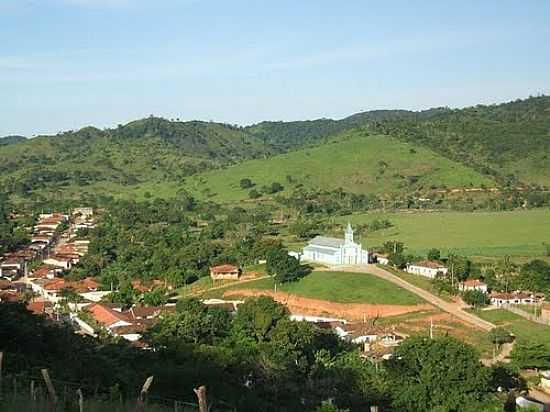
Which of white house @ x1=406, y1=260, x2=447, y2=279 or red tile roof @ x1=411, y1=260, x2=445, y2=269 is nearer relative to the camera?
white house @ x1=406, y1=260, x2=447, y2=279

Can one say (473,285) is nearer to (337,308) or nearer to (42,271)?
(337,308)

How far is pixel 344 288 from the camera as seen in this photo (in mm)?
36938

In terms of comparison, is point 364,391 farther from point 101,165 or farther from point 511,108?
point 511,108

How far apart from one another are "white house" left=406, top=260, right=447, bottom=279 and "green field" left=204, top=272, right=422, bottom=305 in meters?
3.27

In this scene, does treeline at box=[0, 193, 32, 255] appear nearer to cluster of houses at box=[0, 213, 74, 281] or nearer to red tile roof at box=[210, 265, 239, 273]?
cluster of houses at box=[0, 213, 74, 281]

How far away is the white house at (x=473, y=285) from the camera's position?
117 feet

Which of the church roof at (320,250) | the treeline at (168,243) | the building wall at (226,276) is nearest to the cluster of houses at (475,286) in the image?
the church roof at (320,250)

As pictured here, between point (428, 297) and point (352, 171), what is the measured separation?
1821 inches

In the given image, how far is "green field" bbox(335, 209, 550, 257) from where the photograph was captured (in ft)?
156

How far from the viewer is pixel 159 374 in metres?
Answer: 15.1

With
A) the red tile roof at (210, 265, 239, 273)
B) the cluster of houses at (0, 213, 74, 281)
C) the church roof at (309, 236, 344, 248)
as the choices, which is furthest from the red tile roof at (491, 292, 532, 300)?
the cluster of houses at (0, 213, 74, 281)

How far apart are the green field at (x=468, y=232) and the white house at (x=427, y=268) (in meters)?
5.01

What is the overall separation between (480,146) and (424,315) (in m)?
58.9

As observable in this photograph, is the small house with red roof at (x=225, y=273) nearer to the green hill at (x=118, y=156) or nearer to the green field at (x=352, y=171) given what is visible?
the green field at (x=352, y=171)
